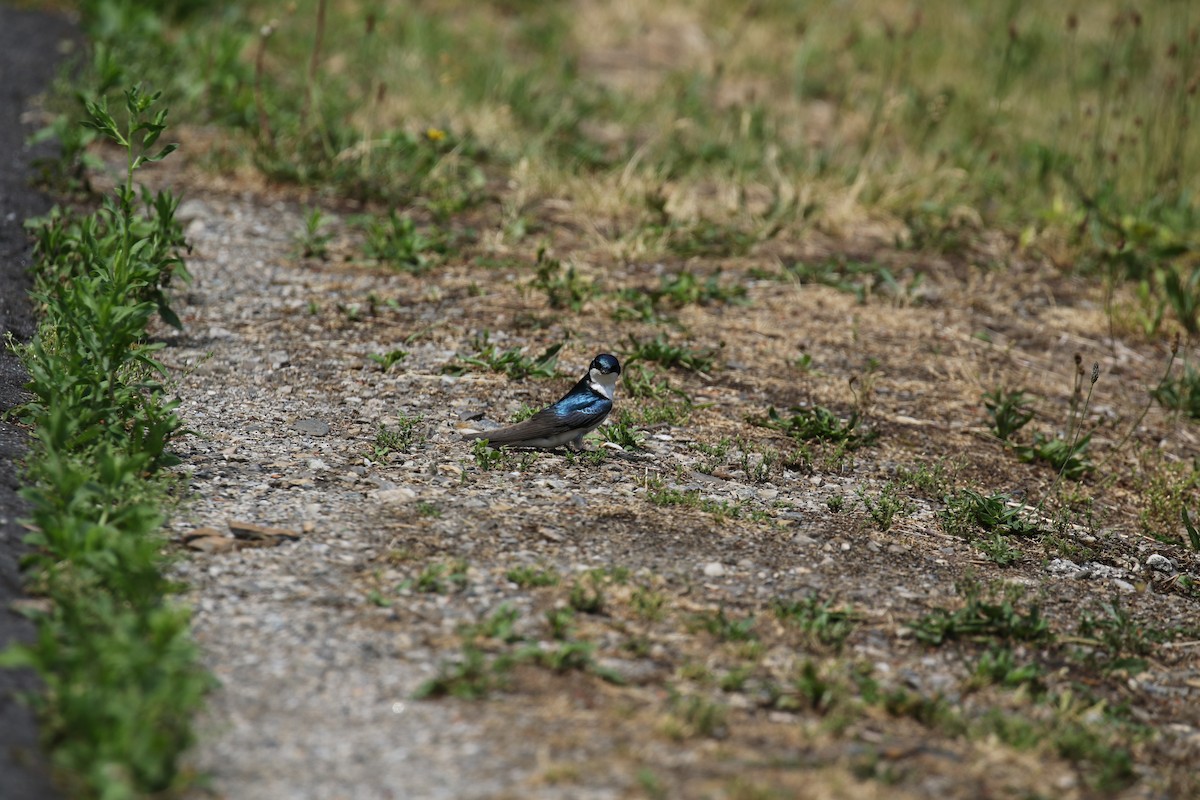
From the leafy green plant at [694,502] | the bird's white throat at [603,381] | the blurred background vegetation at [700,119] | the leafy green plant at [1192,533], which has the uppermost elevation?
the blurred background vegetation at [700,119]

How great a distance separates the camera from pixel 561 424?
5.42m

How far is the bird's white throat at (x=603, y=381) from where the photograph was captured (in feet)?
18.5

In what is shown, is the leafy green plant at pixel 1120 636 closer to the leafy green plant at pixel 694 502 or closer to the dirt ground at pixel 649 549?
the dirt ground at pixel 649 549

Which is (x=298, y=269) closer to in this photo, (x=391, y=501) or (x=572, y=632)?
(x=391, y=501)

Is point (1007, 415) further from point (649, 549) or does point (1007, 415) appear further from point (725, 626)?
point (725, 626)

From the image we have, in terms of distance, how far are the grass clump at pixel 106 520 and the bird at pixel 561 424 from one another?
130 cm

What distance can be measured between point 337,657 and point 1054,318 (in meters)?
5.46

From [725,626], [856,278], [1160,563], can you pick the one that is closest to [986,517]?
[1160,563]

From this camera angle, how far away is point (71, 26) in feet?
33.2

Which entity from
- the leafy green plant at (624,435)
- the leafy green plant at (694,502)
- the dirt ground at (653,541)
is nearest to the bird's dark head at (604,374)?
the leafy green plant at (624,435)

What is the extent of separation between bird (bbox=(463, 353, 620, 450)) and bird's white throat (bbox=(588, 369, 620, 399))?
0.15 feet

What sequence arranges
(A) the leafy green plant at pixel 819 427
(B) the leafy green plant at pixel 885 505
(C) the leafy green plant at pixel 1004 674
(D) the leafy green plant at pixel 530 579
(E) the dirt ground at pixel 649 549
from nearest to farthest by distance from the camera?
(E) the dirt ground at pixel 649 549
(C) the leafy green plant at pixel 1004 674
(D) the leafy green plant at pixel 530 579
(B) the leafy green plant at pixel 885 505
(A) the leafy green plant at pixel 819 427

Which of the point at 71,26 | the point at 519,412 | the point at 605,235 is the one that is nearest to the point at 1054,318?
the point at 605,235

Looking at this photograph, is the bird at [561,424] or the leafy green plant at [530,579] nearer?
the leafy green plant at [530,579]
